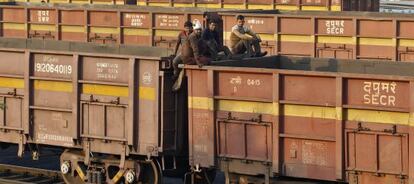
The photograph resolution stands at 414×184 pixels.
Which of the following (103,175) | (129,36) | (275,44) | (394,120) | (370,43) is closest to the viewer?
(394,120)

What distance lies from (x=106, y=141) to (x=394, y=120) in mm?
4973

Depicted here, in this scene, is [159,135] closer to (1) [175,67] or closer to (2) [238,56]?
(1) [175,67]

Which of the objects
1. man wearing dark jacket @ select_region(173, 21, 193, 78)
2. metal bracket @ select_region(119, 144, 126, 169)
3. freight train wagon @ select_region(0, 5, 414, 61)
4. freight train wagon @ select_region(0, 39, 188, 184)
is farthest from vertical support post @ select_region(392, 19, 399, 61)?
metal bracket @ select_region(119, 144, 126, 169)

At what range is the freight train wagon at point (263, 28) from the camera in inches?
887

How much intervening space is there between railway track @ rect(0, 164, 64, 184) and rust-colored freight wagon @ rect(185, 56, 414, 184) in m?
3.75

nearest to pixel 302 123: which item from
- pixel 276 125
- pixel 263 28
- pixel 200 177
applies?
pixel 276 125

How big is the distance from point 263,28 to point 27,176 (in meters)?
9.42

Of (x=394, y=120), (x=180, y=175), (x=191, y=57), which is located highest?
(x=191, y=57)

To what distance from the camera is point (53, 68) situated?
1535 cm

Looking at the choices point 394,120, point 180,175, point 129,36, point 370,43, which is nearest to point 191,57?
point 180,175

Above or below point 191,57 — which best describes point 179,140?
below

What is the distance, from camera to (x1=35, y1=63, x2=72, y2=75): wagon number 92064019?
1521 cm

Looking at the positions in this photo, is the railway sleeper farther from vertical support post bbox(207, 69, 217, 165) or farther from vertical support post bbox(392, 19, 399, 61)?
vertical support post bbox(392, 19, 399, 61)

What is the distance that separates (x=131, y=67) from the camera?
47.2 feet
